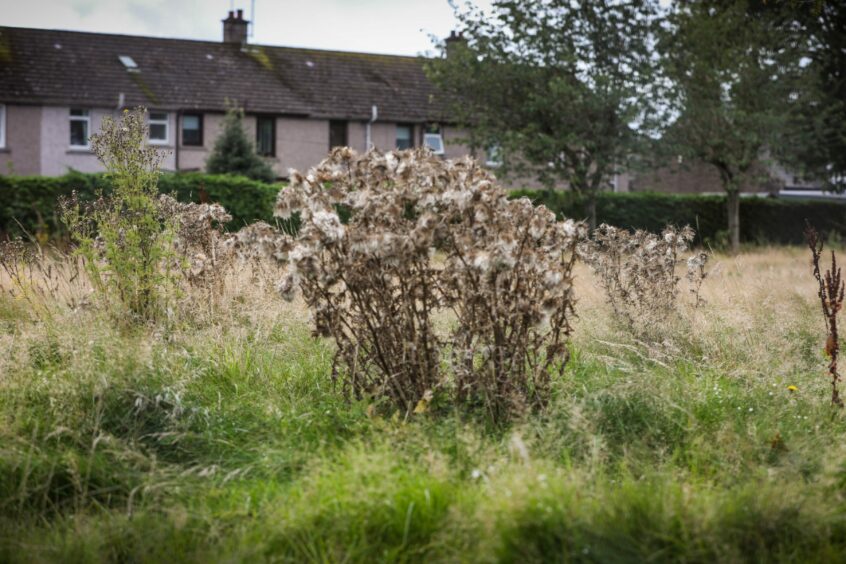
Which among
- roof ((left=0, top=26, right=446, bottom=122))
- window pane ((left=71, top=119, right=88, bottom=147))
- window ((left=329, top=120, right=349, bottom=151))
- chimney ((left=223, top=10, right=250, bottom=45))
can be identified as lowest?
window pane ((left=71, top=119, right=88, bottom=147))

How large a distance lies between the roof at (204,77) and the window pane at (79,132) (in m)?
0.96

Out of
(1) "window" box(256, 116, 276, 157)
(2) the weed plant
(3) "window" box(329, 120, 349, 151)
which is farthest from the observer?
(3) "window" box(329, 120, 349, 151)

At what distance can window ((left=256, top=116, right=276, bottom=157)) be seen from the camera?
2936 centimetres

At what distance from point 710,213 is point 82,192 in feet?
55.0

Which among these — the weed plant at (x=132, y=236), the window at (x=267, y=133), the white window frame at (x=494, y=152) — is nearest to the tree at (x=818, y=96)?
the white window frame at (x=494, y=152)

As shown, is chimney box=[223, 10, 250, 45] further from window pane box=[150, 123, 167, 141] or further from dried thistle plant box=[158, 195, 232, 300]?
dried thistle plant box=[158, 195, 232, 300]

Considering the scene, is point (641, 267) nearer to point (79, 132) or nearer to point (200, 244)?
point (200, 244)

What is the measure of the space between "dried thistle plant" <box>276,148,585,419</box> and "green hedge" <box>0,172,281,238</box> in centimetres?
1226

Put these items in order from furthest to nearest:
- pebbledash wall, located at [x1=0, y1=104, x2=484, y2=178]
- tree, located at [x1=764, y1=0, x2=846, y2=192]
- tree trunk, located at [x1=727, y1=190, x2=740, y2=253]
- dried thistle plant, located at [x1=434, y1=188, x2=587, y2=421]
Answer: pebbledash wall, located at [x1=0, y1=104, x2=484, y2=178] → tree trunk, located at [x1=727, y1=190, x2=740, y2=253] → tree, located at [x1=764, y1=0, x2=846, y2=192] → dried thistle plant, located at [x1=434, y1=188, x2=587, y2=421]

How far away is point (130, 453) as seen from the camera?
13.1 ft

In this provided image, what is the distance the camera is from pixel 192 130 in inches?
1129

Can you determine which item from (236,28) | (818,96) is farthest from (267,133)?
(818,96)

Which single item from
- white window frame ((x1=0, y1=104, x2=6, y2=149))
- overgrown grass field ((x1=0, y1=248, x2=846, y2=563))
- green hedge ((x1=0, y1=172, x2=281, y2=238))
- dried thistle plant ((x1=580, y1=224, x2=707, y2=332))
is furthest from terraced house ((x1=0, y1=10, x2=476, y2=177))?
overgrown grass field ((x1=0, y1=248, x2=846, y2=563))

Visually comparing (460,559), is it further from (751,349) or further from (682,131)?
(682,131)
